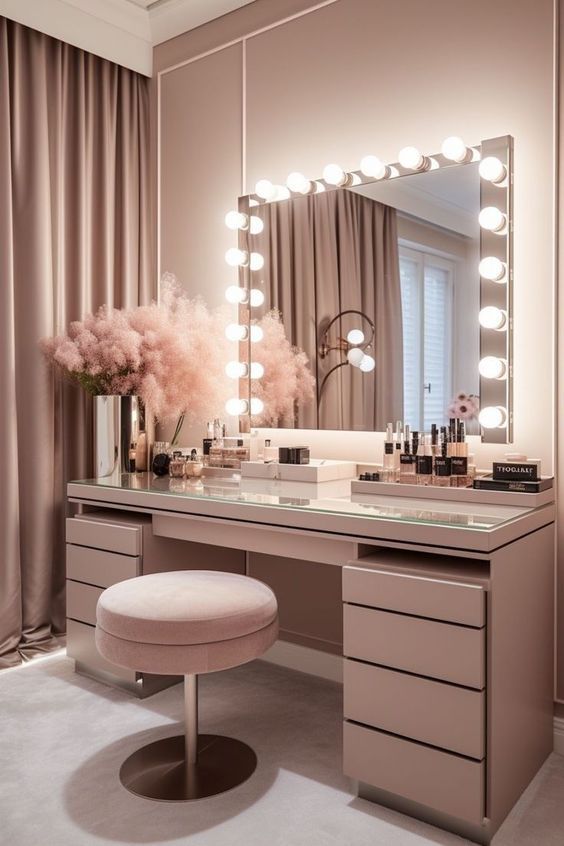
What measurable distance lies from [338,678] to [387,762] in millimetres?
865

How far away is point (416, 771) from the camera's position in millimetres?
1689

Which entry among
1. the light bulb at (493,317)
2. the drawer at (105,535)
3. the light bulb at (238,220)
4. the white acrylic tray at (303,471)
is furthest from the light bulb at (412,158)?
the drawer at (105,535)

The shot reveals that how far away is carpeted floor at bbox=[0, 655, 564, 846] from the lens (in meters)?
1.67

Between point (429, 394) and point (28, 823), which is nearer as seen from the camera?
point (28, 823)

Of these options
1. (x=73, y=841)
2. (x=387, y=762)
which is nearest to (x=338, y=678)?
(x=387, y=762)

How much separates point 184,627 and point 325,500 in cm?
56

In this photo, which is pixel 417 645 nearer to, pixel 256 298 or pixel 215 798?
pixel 215 798

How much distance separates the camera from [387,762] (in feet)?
5.70

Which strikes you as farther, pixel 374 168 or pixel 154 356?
pixel 154 356

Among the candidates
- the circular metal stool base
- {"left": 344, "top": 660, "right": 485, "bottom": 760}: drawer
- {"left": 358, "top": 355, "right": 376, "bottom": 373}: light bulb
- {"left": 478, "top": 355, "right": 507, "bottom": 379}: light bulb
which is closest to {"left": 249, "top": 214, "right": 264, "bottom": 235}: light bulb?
{"left": 358, "top": 355, "right": 376, "bottom": 373}: light bulb

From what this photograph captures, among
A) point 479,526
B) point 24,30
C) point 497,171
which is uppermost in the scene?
point 24,30

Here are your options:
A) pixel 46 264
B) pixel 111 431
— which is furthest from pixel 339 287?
pixel 46 264

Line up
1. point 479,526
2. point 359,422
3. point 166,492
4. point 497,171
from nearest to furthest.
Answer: point 479,526
point 497,171
point 166,492
point 359,422

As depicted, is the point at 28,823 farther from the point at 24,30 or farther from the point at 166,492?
the point at 24,30
